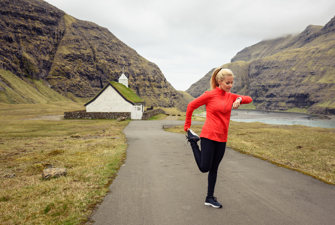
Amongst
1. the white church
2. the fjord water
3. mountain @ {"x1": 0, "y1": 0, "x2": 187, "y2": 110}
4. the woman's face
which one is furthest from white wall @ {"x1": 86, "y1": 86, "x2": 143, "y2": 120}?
mountain @ {"x1": 0, "y1": 0, "x2": 187, "y2": 110}

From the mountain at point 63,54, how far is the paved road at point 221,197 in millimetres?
122037

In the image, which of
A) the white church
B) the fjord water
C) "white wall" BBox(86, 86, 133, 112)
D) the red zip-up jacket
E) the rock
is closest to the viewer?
the red zip-up jacket

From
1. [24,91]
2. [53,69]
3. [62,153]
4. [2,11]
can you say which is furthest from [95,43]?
[62,153]

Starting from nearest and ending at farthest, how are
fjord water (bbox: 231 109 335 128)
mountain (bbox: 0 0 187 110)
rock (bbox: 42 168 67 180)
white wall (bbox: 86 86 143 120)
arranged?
rock (bbox: 42 168 67 180) < white wall (bbox: 86 86 143 120) < fjord water (bbox: 231 109 335 128) < mountain (bbox: 0 0 187 110)

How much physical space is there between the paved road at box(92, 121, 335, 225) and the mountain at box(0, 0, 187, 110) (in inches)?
4805

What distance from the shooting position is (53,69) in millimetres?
126062

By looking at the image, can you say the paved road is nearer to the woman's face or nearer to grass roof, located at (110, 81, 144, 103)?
the woman's face

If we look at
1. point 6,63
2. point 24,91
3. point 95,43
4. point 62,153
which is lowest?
point 62,153

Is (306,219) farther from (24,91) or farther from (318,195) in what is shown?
(24,91)

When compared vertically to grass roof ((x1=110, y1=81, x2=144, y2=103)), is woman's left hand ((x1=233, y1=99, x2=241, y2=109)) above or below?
below

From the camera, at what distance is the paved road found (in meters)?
3.78

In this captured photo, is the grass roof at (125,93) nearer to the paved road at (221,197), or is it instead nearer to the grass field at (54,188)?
the grass field at (54,188)

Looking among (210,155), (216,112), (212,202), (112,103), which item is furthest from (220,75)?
(112,103)

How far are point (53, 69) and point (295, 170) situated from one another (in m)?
147
